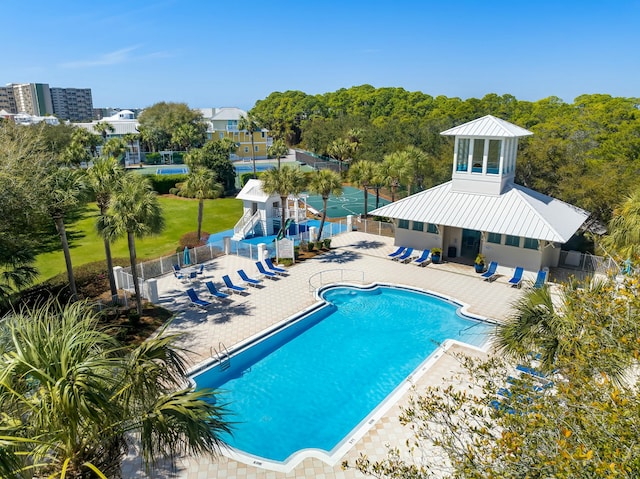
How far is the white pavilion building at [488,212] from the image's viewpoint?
2244 centimetres

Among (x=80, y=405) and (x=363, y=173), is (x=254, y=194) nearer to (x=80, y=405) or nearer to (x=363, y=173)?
(x=363, y=173)

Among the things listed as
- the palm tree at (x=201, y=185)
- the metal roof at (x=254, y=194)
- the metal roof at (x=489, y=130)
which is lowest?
the metal roof at (x=254, y=194)

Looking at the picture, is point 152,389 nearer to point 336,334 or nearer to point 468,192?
point 336,334

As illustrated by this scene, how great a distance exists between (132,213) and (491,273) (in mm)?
17498

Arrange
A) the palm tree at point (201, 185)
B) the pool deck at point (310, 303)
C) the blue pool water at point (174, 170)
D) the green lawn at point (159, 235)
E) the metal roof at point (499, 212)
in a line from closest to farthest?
the pool deck at point (310, 303) → the metal roof at point (499, 212) → the green lawn at point (159, 235) → the palm tree at point (201, 185) → the blue pool water at point (174, 170)

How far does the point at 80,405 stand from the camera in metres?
5.33

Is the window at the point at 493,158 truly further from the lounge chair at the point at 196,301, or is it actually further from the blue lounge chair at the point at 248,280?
the lounge chair at the point at 196,301

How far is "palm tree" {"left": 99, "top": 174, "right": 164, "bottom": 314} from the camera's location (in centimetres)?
1709

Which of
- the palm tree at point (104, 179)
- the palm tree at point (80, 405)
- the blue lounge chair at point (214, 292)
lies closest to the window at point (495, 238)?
the blue lounge chair at point (214, 292)

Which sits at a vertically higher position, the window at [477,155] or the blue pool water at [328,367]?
the window at [477,155]

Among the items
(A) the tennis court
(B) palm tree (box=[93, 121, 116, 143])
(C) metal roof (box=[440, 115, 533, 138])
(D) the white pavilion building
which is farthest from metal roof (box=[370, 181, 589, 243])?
(B) palm tree (box=[93, 121, 116, 143])

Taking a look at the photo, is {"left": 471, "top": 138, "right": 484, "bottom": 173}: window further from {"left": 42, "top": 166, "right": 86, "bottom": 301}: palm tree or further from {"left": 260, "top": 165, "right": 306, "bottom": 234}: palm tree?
{"left": 42, "top": 166, "right": 86, "bottom": 301}: palm tree

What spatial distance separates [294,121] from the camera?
100m

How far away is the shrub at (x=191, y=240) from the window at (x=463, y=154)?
17.5 meters
